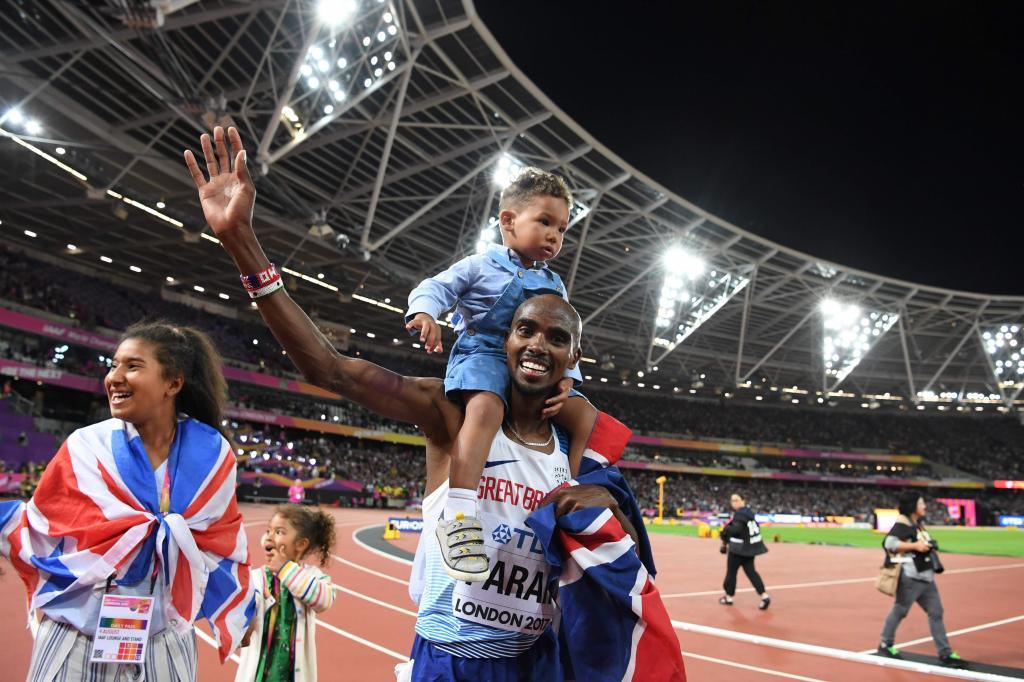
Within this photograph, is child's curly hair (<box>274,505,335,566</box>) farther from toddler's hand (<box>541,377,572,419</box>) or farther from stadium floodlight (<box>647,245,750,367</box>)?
stadium floodlight (<box>647,245,750,367</box>)

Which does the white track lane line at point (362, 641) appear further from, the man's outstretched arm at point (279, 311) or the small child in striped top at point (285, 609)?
the man's outstretched arm at point (279, 311)

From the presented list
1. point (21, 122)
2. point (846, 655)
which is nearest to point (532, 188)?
point (846, 655)

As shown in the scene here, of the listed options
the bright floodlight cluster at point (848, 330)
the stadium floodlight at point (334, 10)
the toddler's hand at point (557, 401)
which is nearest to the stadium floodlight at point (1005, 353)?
the bright floodlight cluster at point (848, 330)

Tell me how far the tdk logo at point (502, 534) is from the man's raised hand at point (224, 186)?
112cm

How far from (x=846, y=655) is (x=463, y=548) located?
7370mm

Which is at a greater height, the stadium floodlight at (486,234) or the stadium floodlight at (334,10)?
the stadium floodlight at (334,10)

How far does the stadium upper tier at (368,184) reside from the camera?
1705cm

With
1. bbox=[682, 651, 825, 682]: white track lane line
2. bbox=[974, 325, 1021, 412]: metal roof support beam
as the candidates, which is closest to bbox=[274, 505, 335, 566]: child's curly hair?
bbox=[682, 651, 825, 682]: white track lane line

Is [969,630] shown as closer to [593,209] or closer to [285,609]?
[285,609]

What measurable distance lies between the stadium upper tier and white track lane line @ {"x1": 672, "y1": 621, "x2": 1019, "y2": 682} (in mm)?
14624

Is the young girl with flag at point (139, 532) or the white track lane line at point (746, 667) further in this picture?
the white track lane line at point (746, 667)

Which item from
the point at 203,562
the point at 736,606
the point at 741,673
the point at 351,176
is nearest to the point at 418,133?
the point at 351,176

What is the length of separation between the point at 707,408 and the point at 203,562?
64.2 metres

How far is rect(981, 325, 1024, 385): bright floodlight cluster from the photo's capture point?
4556cm
